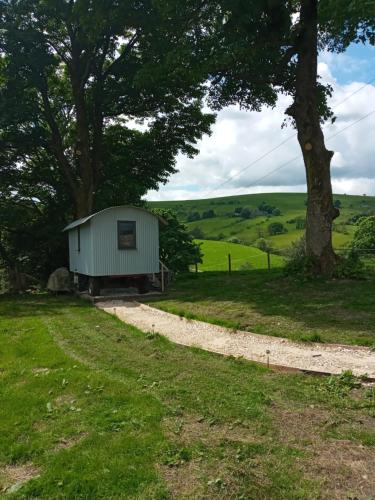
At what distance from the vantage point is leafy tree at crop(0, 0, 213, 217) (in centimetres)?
1519

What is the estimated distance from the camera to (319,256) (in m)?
13.6

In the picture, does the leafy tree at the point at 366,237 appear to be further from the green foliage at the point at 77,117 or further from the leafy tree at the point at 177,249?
the green foliage at the point at 77,117

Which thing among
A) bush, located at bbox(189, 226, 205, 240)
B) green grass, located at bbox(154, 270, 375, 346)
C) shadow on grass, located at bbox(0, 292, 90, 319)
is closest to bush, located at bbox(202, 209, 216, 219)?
bush, located at bbox(189, 226, 205, 240)

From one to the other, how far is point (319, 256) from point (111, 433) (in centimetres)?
1078

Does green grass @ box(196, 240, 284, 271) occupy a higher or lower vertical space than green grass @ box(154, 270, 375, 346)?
higher

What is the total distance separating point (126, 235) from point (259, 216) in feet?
227

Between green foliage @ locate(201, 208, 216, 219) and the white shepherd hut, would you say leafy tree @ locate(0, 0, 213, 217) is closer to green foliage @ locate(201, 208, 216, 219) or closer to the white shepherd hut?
the white shepherd hut

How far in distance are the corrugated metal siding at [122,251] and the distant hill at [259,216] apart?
37.9m

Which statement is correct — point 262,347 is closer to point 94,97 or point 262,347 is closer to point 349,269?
point 349,269

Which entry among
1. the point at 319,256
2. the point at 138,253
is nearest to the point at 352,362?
the point at 319,256

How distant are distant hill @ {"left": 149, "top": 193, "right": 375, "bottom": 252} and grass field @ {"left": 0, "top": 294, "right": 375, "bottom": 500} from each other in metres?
48.3

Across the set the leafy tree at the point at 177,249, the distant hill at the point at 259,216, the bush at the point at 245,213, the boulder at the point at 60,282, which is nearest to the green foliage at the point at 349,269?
the leafy tree at the point at 177,249

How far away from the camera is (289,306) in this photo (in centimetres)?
1038

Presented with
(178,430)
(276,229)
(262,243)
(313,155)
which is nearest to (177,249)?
(313,155)
